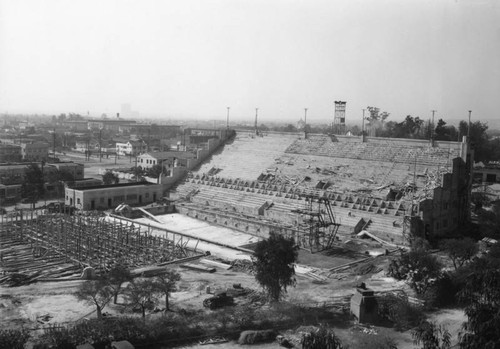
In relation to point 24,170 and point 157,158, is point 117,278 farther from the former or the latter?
point 157,158

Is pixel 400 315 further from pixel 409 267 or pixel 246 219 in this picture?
pixel 246 219

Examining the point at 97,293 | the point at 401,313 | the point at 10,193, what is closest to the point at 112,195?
the point at 10,193

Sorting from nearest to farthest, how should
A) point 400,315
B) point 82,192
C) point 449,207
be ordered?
point 400,315, point 449,207, point 82,192

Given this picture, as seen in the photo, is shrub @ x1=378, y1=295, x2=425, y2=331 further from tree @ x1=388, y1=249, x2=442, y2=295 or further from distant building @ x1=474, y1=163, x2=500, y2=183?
distant building @ x1=474, y1=163, x2=500, y2=183

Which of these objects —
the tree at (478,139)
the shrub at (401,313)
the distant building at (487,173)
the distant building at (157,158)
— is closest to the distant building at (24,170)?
the distant building at (157,158)

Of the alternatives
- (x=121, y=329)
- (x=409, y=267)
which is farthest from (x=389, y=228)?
(x=121, y=329)

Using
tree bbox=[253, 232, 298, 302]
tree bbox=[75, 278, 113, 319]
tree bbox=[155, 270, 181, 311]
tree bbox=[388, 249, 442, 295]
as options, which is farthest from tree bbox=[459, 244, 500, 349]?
tree bbox=[75, 278, 113, 319]

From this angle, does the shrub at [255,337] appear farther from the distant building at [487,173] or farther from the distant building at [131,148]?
the distant building at [131,148]
